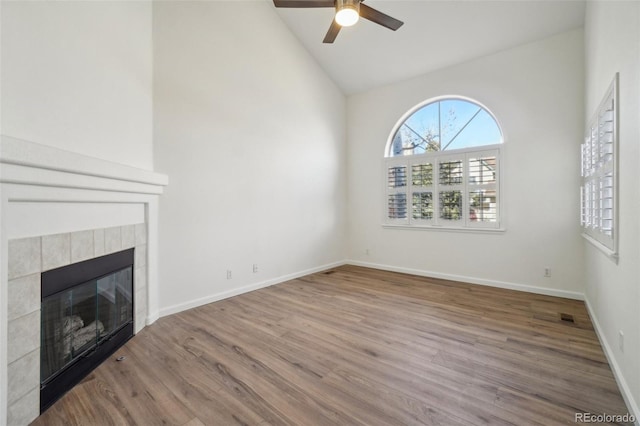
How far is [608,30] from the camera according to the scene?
2191mm

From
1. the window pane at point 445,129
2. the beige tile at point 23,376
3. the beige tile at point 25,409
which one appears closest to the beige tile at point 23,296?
the beige tile at point 23,376

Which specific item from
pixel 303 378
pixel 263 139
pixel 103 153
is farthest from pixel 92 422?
pixel 263 139

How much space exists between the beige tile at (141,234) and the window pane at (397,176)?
12.9ft

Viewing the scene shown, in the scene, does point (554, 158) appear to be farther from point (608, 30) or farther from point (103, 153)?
point (103, 153)

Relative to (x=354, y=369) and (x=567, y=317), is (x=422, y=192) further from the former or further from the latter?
(x=354, y=369)

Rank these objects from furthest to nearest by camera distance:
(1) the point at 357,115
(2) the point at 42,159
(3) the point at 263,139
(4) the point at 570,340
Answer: (1) the point at 357,115, (3) the point at 263,139, (4) the point at 570,340, (2) the point at 42,159

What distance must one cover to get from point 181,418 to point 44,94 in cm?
206

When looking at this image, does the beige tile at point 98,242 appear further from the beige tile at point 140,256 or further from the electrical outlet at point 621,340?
the electrical outlet at point 621,340

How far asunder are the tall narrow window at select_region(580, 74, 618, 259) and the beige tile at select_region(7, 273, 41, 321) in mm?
3683

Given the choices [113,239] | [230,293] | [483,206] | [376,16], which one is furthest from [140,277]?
[483,206]

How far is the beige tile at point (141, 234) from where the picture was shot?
2678mm

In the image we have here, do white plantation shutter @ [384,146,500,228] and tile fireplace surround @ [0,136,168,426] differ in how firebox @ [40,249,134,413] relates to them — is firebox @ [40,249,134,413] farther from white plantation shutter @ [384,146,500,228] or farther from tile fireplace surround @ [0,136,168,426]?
white plantation shutter @ [384,146,500,228]

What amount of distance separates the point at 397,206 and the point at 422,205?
451mm

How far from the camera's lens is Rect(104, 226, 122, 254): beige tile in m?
2.25
